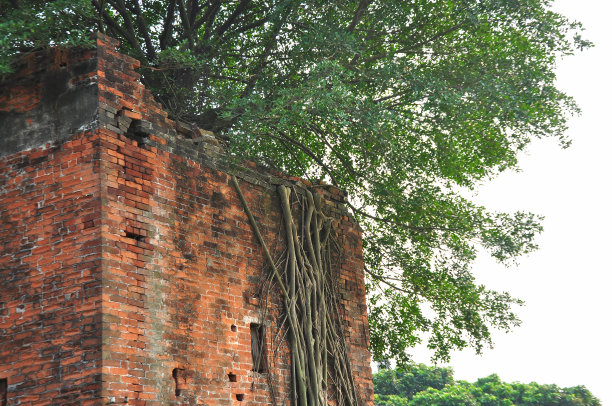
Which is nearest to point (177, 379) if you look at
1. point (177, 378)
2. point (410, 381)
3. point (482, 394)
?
point (177, 378)

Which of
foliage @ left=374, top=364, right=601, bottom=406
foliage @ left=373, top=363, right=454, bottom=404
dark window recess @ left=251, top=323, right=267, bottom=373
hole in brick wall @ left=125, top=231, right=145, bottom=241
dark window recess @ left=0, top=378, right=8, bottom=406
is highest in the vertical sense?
foliage @ left=373, top=363, right=454, bottom=404

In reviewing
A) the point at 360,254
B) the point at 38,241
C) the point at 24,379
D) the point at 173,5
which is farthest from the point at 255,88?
the point at 24,379

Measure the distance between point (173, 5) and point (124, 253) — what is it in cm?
560

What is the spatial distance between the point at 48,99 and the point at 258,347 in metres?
3.62

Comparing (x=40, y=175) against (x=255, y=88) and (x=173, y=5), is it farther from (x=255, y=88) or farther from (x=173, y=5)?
(x=173, y=5)

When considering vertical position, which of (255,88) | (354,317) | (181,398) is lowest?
(181,398)

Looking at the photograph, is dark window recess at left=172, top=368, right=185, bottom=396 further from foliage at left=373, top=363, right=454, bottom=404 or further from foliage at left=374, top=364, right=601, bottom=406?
foliage at left=373, top=363, right=454, bottom=404

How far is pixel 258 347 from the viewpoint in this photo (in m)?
8.34

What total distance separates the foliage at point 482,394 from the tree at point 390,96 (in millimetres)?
22237

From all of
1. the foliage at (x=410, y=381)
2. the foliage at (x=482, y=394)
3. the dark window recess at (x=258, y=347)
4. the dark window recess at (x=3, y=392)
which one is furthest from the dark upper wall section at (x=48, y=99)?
the foliage at (x=410, y=381)

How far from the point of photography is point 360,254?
10711 millimetres

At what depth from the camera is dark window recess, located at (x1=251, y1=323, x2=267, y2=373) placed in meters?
8.25

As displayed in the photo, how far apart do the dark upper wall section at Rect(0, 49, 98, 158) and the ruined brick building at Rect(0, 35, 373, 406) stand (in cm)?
1

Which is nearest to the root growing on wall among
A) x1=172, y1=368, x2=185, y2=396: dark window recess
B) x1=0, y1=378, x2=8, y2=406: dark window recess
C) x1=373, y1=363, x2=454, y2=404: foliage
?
x1=172, y1=368, x2=185, y2=396: dark window recess
